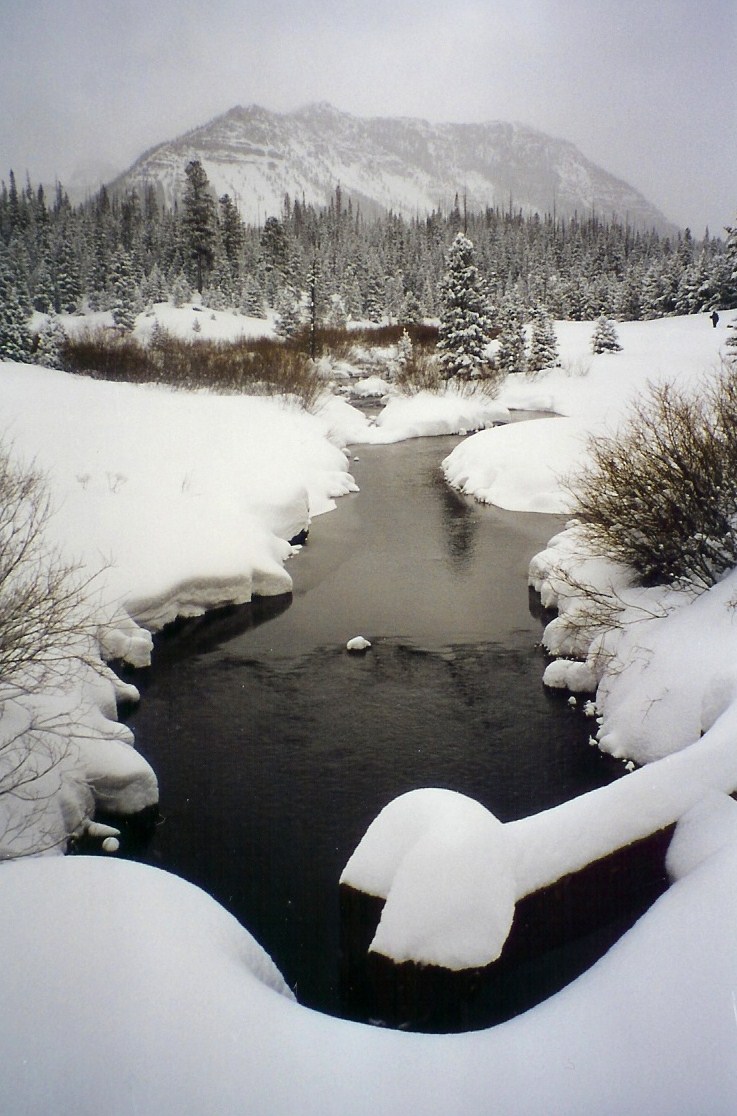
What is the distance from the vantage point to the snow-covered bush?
35.8 ft

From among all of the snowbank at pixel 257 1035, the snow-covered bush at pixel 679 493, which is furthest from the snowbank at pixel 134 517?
the snow-covered bush at pixel 679 493

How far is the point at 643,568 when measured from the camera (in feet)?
39.6

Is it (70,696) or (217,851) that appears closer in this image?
(217,851)

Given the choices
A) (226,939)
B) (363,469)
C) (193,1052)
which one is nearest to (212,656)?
(226,939)

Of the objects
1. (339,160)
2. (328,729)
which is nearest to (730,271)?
(339,160)

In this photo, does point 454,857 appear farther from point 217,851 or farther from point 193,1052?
point 217,851

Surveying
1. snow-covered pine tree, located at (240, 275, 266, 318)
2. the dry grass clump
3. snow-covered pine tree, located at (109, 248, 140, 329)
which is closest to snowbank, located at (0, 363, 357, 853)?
the dry grass clump

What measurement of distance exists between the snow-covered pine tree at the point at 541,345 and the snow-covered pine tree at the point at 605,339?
5.30m

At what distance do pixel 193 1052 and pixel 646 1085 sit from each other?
7.59 feet

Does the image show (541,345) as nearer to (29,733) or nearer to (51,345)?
(51,345)

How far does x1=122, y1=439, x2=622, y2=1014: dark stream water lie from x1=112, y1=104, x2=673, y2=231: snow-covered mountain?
26.7 feet

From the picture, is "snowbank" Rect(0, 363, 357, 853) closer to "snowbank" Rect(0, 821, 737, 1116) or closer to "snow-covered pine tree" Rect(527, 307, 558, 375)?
"snowbank" Rect(0, 821, 737, 1116)

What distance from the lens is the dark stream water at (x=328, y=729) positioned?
7242 millimetres

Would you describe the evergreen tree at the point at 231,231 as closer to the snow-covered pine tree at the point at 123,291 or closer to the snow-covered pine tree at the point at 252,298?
the snow-covered pine tree at the point at 252,298
